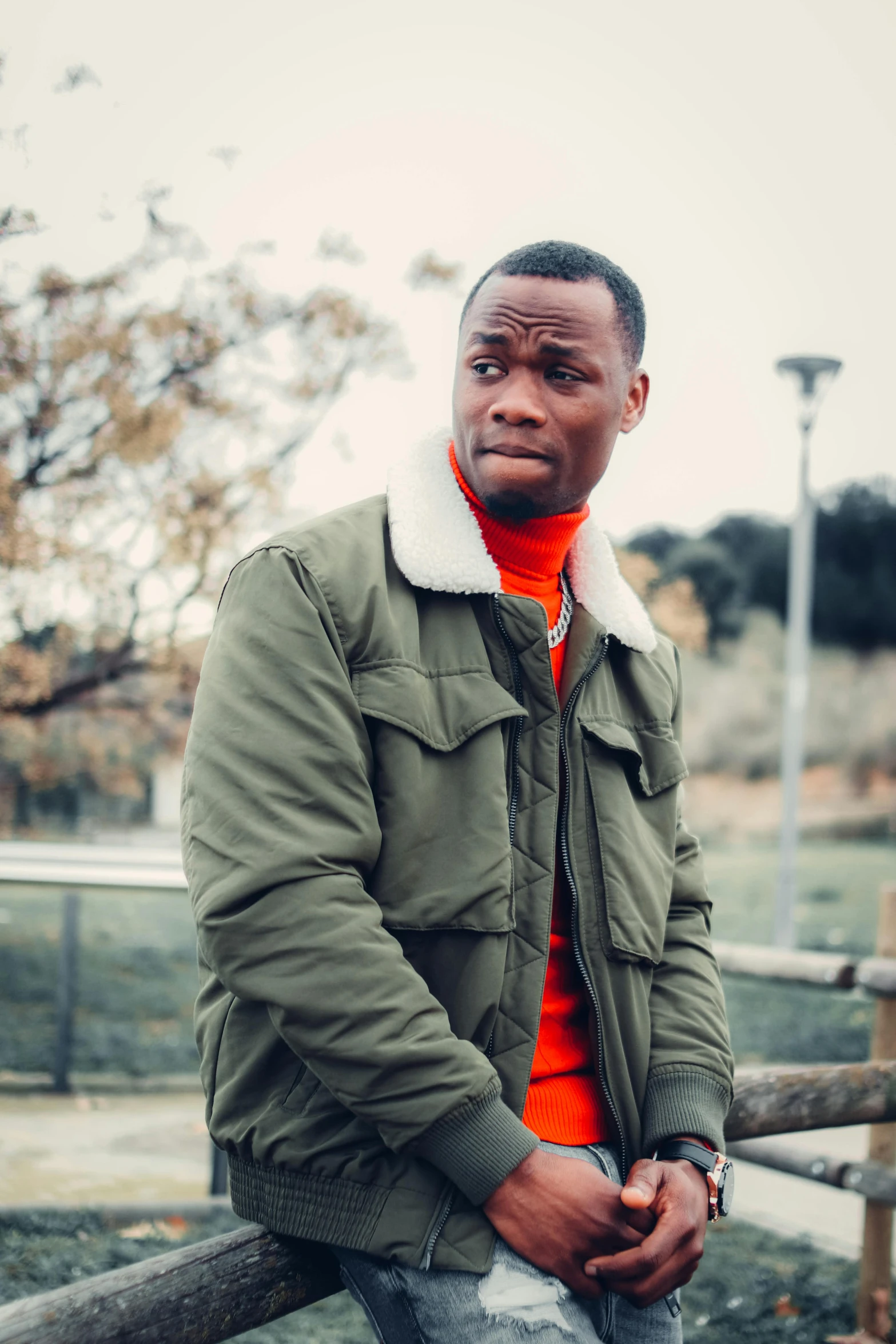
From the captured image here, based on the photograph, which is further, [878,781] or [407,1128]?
[878,781]

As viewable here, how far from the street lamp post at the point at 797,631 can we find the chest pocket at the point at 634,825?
681 cm

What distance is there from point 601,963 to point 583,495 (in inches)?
29.5

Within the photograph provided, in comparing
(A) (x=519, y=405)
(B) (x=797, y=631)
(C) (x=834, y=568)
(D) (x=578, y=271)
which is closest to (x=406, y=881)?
(A) (x=519, y=405)

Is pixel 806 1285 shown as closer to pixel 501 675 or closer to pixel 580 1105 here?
pixel 580 1105

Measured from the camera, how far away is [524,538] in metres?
1.94

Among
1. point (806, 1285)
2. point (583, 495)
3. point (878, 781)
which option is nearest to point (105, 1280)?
point (583, 495)

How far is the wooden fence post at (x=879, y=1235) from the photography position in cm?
384

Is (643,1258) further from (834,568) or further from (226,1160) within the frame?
(834,568)

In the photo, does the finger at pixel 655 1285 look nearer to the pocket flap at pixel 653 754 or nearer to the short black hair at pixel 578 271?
the pocket flap at pixel 653 754

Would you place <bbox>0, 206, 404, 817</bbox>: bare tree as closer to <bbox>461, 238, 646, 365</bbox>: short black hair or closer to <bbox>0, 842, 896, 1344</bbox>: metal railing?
<bbox>0, 842, 896, 1344</bbox>: metal railing

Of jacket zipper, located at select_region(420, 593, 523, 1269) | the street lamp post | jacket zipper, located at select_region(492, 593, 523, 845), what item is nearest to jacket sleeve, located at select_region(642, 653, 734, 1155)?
jacket zipper, located at select_region(420, 593, 523, 1269)

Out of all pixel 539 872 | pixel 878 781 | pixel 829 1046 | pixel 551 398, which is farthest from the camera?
pixel 878 781

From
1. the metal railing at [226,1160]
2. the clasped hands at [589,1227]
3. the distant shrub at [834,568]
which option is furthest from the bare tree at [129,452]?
the distant shrub at [834,568]

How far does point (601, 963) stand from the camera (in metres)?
1.71
